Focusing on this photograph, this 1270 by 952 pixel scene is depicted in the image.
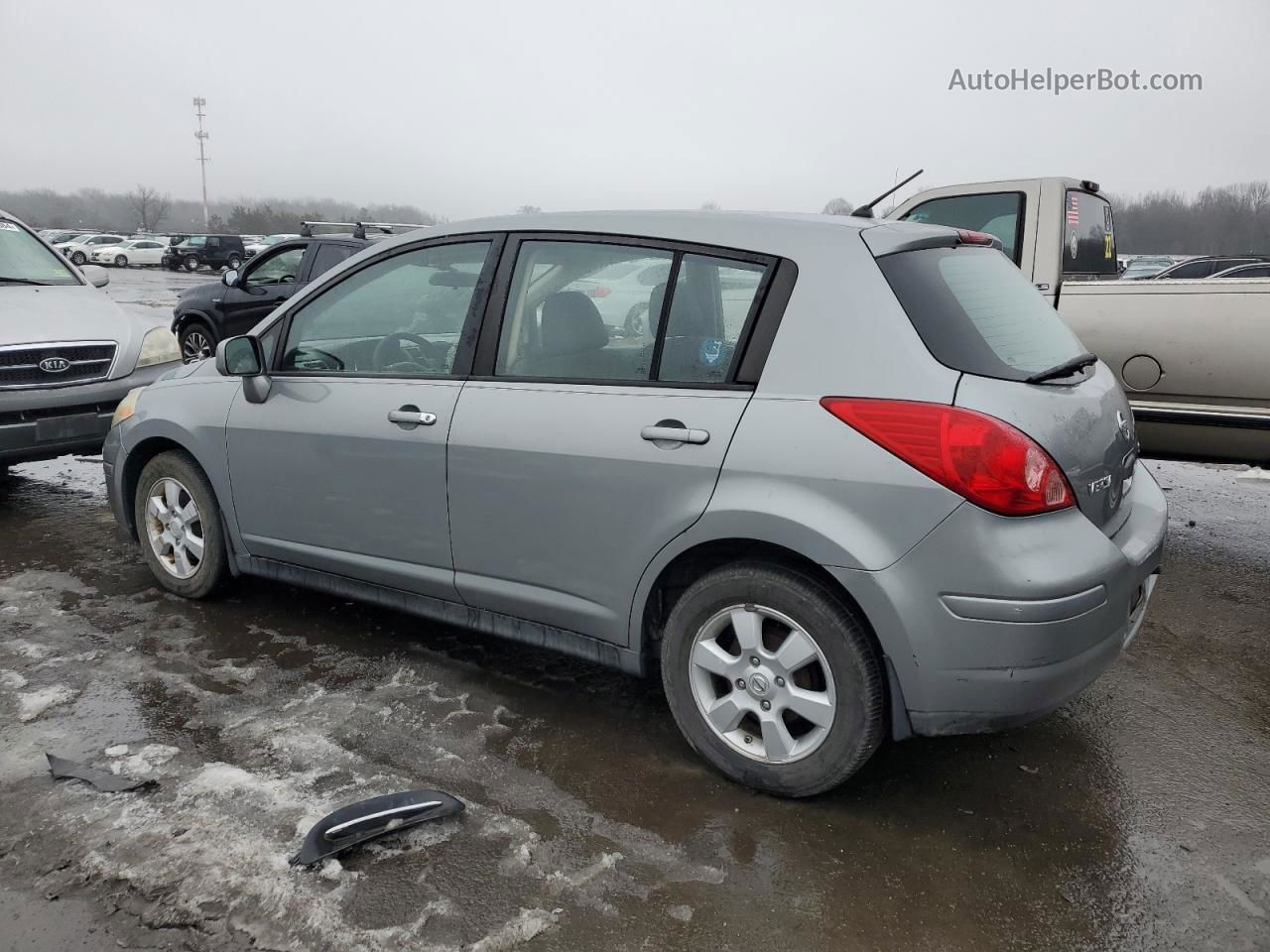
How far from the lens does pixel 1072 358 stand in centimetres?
300

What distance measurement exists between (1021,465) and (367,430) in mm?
2268

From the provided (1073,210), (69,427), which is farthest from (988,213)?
(69,427)

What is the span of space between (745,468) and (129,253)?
52.2 m

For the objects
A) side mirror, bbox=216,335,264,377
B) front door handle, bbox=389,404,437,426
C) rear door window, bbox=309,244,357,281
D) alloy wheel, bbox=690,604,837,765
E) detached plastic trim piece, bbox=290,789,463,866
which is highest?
rear door window, bbox=309,244,357,281

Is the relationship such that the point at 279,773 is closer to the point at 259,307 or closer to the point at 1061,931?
the point at 1061,931

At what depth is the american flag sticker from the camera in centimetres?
651

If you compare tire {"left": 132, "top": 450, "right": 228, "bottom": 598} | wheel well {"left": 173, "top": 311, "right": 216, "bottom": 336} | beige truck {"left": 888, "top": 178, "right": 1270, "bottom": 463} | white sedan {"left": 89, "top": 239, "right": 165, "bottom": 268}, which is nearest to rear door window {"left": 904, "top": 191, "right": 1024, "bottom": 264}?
beige truck {"left": 888, "top": 178, "right": 1270, "bottom": 463}

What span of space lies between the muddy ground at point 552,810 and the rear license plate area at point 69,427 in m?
1.99

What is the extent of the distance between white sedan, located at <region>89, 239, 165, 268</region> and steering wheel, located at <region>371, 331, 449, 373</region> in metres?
48.9

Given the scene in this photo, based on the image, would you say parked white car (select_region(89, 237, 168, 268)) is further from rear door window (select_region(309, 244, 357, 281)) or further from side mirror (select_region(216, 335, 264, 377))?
side mirror (select_region(216, 335, 264, 377))

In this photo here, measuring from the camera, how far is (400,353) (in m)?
3.66

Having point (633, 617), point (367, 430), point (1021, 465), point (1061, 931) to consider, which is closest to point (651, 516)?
point (633, 617)

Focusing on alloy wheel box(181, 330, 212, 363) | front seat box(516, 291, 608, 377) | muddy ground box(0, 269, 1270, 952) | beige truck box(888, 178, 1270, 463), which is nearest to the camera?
muddy ground box(0, 269, 1270, 952)

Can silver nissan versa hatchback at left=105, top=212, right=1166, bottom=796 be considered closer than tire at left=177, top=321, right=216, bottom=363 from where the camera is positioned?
Yes
